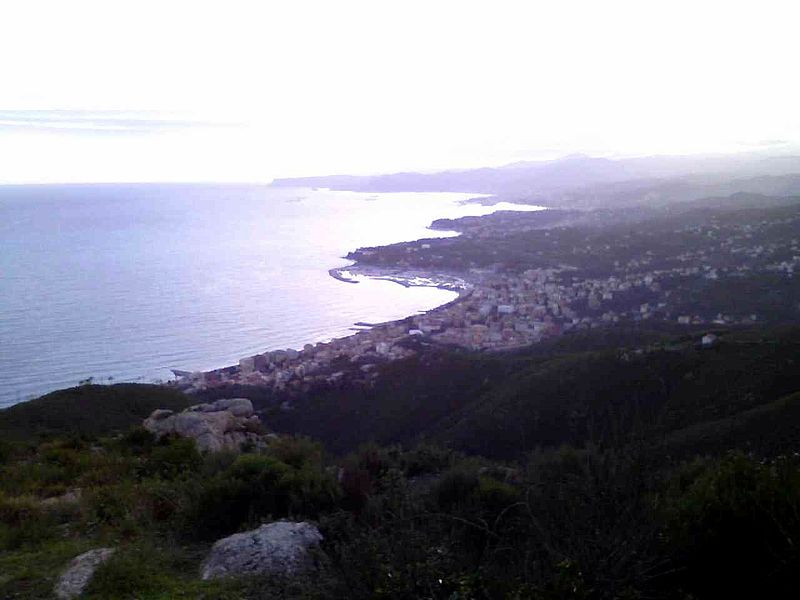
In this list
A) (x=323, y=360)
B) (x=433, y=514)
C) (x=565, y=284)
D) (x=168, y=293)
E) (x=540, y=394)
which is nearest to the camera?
(x=433, y=514)

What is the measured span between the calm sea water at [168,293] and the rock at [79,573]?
20527 mm

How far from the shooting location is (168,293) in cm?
4228

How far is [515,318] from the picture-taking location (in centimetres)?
3494

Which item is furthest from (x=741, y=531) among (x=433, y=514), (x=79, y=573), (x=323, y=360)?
(x=323, y=360)

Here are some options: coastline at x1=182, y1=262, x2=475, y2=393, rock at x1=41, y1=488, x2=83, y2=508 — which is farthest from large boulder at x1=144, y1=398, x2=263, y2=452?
coastline at x1=182, y1=262, x2=475, y2=393

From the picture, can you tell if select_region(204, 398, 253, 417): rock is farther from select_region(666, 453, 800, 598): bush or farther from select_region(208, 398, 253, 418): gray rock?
select_region(666, 453, 800, 598): bush

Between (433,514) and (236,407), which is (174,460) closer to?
(433,514)

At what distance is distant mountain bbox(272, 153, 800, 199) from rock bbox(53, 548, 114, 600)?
11322 cm

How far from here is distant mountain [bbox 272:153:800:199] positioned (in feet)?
387

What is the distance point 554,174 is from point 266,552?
139935 mm

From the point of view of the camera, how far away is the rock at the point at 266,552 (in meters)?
4.27

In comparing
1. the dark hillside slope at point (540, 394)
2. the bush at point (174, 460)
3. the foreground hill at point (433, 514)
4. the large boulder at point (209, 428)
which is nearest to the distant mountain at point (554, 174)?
the dark hillside slope at point (540, 394)

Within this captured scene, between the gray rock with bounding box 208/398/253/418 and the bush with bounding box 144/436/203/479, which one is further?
the gray rock with bounding box 208/398/253/418

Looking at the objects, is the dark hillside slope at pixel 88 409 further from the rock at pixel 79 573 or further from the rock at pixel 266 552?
the rock at pixel 266 552
